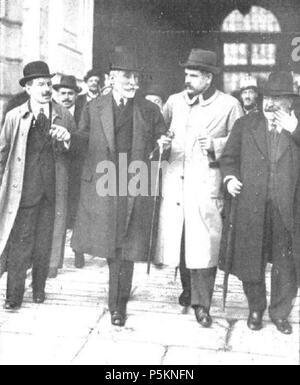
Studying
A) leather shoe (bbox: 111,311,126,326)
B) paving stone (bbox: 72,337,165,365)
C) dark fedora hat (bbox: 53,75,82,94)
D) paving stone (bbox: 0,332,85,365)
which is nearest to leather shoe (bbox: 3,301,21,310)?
paving stone (bbox: 0,332,85,365)

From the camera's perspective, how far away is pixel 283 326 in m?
4.57

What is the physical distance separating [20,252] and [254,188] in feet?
6.59

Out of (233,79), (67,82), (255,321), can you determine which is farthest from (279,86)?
(233,79)

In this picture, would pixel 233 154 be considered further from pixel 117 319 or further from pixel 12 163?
pixel 12 163

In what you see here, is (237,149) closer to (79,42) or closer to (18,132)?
(18,132)

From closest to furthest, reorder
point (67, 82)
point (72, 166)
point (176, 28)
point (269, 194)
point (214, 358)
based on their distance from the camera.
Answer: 1. point (214, 358)
2. point (269, 194)
3. point (72, 166)
4. point (67, 82)
5. point (176, 28)

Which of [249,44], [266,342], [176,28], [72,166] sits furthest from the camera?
[249,44]

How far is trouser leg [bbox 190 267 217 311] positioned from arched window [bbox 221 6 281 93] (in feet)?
27.1

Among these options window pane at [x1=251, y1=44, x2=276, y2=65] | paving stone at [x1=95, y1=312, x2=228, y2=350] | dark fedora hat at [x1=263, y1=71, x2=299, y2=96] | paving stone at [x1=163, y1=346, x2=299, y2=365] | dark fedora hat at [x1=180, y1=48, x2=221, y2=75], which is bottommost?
paving stone at [x1=163, y1=346, x2=299, y2=365]

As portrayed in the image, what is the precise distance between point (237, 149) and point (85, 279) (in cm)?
227

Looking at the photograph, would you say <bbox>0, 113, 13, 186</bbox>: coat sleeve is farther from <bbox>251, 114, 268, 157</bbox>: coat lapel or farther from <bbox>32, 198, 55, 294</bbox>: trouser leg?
<bbox>251, 114, 268, 157</bbox>: coat lapel

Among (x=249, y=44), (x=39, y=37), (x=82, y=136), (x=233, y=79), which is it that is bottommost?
(x=82, y=136)

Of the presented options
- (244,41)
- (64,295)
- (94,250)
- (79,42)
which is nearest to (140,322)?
(94,250)

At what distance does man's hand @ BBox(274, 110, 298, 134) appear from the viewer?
175 inches
